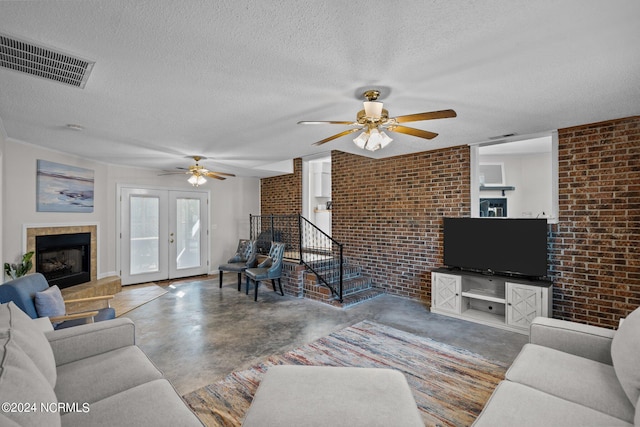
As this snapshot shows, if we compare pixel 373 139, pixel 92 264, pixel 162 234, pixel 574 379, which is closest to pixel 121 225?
pixel 162 234

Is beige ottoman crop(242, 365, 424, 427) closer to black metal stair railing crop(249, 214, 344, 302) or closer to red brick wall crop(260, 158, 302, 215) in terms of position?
black metal stair railing crop(249, 214, 344, 302)

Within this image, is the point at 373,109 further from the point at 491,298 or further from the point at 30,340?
the point at 491,298

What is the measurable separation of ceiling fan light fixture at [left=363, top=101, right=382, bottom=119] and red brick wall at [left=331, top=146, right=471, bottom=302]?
102 inches

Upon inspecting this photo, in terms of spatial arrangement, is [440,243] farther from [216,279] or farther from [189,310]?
[216,279]

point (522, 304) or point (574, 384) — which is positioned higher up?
point (574, 384)

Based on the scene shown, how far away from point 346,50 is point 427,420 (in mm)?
2426

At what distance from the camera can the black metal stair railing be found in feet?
17.2

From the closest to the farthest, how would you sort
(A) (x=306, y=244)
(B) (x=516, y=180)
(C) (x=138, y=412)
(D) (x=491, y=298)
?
(C) (x=138, y=412) < (D) (x=491, y=298) < (B) (x=516, y=180) < (A) (x=306, y=244)

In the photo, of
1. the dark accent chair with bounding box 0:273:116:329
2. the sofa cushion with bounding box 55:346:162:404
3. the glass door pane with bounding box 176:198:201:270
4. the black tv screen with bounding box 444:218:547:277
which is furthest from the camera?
the glass door pane with bounding box 176:198:201:270

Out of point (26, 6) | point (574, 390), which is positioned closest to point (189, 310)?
point (26, 6)

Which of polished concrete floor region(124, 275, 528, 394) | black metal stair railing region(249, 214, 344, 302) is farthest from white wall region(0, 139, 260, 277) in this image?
polished concrete floor region(124, 275, 528, 394)

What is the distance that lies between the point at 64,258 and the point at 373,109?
5.39m

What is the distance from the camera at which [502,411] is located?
1.42 m

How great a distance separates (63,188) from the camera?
191 inches
